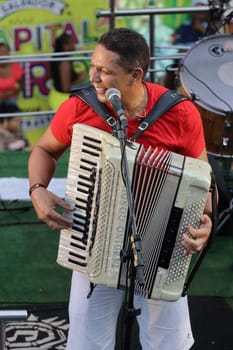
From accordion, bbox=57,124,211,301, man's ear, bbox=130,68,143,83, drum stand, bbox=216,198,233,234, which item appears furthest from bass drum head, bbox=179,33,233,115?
accordion, bbox=57,124,211,301

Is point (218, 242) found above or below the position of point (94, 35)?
below

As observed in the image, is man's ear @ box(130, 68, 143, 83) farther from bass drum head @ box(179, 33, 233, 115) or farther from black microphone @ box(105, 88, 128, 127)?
bass drum head @ box(179, 33, 233, 115)

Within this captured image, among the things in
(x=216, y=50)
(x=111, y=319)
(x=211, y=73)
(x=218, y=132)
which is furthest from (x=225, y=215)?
(x=111, y=319)

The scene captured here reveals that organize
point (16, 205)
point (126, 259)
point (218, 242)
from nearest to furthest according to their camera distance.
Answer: point (126, 259) → point (218, 242) → point (16, 205)

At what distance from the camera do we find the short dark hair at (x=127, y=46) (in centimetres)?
272

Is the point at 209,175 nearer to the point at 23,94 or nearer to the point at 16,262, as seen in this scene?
the point at 16,262

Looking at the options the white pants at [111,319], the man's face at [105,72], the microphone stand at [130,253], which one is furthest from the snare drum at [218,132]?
the microphone stand at [130,253]

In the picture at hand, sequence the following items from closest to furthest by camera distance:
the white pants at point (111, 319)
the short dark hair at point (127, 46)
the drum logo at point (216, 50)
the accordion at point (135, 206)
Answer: the accordion at point (135, 206), the short dark hair at point (127, 46), the white pants at point (111, 319), the drum logo at point (216, 50)

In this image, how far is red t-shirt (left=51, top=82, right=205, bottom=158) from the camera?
2.82 meters

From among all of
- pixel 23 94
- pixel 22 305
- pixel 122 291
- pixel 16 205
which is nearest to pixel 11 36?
pixel 23 94

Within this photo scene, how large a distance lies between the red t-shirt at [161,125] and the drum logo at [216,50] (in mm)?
2159

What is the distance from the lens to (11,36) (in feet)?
22.2

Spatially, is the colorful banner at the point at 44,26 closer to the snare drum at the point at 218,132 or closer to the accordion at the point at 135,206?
the snare drum at the point at 218,132

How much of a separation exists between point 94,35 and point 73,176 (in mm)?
4478
